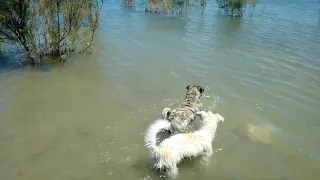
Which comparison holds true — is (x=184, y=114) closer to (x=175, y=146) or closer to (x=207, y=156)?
(x=207, y=156)

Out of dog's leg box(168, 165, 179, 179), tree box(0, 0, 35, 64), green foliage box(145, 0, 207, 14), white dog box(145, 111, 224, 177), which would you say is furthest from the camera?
green foliage box(145, 0, 207, 14)

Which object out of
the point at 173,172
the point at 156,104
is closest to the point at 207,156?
the point at 173,172

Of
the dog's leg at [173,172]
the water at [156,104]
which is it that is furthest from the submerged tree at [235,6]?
the dog's leg at [173,172]

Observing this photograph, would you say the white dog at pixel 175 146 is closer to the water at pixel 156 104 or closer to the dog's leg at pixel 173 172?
the dog's leg at pixel 173 172

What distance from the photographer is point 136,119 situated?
6.92 meters

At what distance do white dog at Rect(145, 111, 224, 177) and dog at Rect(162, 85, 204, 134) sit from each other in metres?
0.40

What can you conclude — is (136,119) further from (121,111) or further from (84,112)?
(84,112)

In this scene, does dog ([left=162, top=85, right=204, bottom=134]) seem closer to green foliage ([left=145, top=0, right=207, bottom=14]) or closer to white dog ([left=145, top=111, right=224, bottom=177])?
white dog ([left=145, top=111, right=224, bottom=177])

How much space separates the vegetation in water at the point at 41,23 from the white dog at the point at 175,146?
6.30 meters

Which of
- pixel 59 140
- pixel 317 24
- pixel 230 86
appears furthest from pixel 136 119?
pixel 317 24

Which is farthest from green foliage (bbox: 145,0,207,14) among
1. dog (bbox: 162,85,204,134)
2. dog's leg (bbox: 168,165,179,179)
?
dog's leg (bbox: 168,165,179,179)

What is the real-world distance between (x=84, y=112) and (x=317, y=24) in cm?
1375

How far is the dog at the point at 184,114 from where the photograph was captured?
5.91m

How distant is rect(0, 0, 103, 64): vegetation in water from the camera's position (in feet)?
30.2
